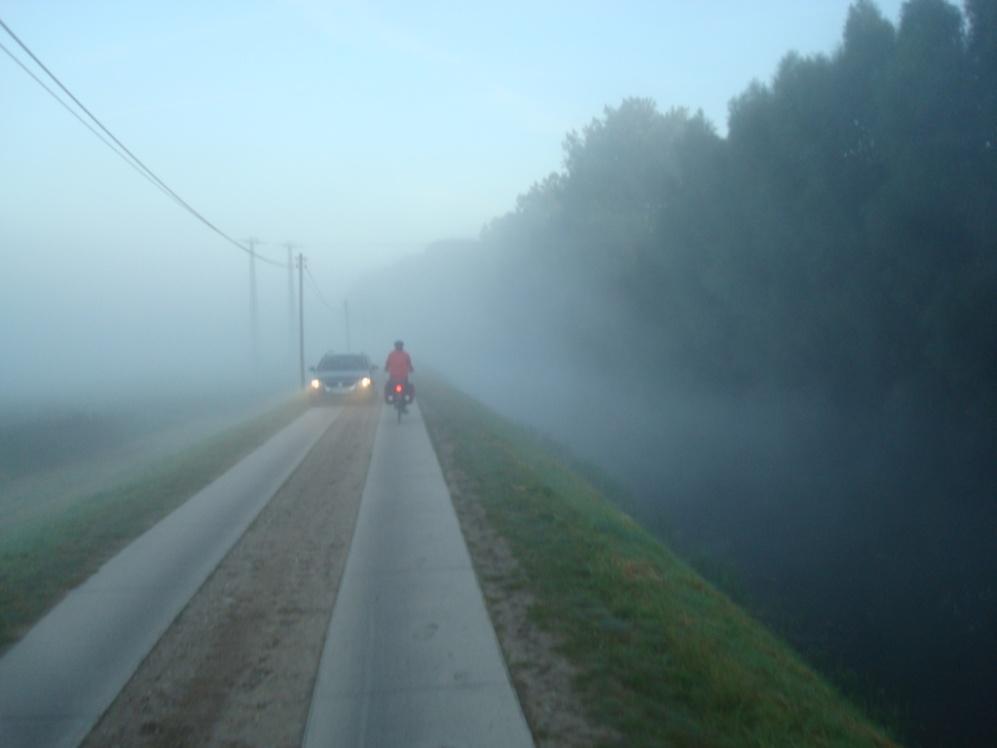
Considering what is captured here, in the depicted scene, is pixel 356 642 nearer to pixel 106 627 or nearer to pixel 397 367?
pixel 106 627

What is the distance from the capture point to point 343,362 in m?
33.1

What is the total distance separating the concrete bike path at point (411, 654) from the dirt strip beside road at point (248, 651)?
0.56 ft

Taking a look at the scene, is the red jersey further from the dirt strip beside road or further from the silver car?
the dirt strip beside road

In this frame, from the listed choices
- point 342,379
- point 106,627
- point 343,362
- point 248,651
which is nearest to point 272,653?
point 248,651

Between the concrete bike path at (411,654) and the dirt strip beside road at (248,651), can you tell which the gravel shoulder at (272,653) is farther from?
the concrete bike path at (411,654)

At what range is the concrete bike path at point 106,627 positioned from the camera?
6395 mm

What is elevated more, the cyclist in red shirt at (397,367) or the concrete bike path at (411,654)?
the cyclist in red shirt at (397,367)

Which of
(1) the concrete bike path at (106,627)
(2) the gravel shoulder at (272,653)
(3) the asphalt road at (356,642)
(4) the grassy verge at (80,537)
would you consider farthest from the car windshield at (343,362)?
(2) the gravel shoulder at (272,653)

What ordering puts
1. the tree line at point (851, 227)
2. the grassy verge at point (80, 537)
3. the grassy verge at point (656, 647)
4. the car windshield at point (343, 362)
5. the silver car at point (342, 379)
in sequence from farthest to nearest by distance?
the car windshield at point (343, 362), the silver car at point (342, 379), the tree line at point (851, 227), the grassy verge at point (80, 537), the grassy verge at point (656, 647)

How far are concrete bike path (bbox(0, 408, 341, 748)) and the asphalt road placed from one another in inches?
0.6

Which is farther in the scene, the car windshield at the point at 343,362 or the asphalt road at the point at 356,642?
the car windshield at the point at 343,362

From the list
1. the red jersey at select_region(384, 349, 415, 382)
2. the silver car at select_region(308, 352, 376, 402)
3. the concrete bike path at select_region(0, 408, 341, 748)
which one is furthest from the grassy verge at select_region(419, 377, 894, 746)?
the silver car at select_region(308, 352, 376, 402)

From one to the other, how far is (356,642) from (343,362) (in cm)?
2587

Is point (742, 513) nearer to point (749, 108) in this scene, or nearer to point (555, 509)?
point (555, 509)
